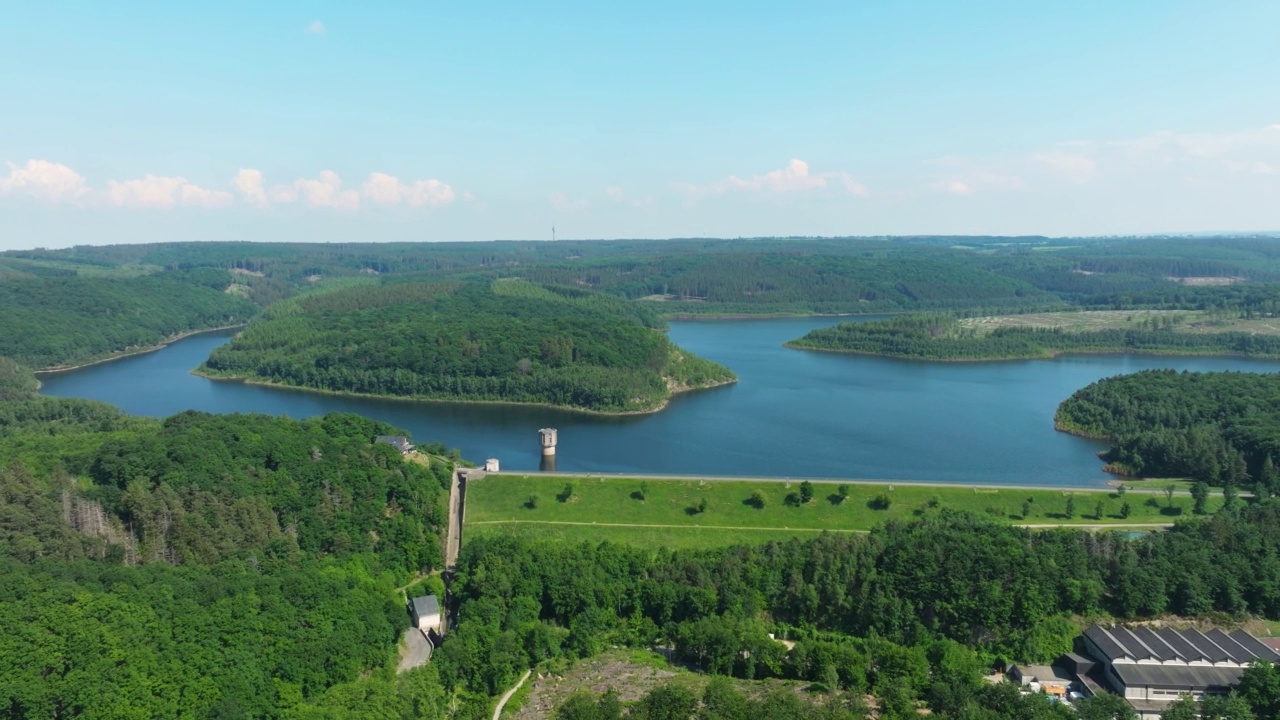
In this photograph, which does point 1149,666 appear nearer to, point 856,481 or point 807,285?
point 856,481

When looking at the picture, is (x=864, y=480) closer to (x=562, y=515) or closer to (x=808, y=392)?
(x=562, y=515)

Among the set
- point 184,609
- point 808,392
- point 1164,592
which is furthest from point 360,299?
point 1164,592

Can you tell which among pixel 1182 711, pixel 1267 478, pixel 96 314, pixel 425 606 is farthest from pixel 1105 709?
pixel 96 314

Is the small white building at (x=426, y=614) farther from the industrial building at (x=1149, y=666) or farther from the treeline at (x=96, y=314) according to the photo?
the treeline at (x=96, y=314)

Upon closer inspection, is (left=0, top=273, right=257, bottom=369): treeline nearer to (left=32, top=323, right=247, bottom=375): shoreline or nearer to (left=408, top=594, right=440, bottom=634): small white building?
(left=32, top=323, right=247, bottom=375): shoreline

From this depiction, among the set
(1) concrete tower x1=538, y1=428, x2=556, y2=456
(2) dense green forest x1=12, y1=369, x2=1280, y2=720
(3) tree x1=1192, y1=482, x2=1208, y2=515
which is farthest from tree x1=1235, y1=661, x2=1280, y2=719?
(1) concrete tower x1=538, y1=428, x2=556, y2=456

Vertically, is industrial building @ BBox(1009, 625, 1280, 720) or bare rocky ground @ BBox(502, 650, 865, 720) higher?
industrial building @ BBox(1009, 625, 1280, 720)
